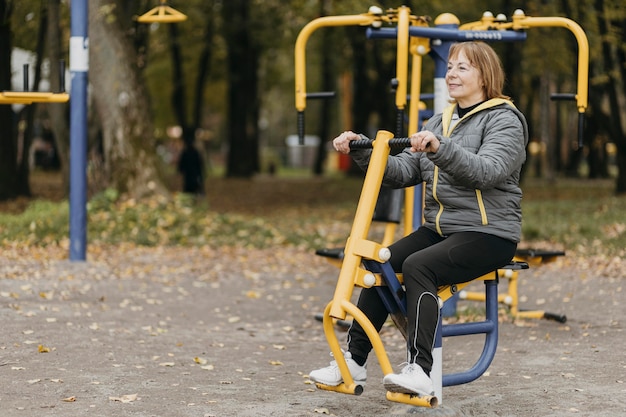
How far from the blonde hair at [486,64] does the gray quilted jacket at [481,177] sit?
8 cm

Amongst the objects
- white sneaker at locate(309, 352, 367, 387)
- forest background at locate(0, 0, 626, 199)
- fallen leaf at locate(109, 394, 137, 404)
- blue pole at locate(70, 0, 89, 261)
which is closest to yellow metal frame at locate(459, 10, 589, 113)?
forest background at locate(0, 0, 626, 199)

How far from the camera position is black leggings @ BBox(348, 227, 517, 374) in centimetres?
471

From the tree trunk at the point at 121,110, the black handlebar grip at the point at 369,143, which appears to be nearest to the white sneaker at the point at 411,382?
the black handlebar grip at the point at 369,143

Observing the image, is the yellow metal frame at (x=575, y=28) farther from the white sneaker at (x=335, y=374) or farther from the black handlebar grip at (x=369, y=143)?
the white sneaker at (x=335, y=374)

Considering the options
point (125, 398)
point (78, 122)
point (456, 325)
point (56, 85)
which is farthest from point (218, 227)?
point (456, 325)

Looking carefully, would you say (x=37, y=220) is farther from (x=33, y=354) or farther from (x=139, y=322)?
(x=33, y=354)

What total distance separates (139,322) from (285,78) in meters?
36.6

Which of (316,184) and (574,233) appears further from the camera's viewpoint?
(316,184)

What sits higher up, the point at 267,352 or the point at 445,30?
the point at 445,30

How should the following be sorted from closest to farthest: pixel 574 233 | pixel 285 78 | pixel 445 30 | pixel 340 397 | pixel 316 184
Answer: pixel 340 397
pixel 445 30
pixel 574 233
pixel 316 184
pixel 285 78

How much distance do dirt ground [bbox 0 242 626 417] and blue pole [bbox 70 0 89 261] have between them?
1.32 feet

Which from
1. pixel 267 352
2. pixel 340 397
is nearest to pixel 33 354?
pixel 267 352

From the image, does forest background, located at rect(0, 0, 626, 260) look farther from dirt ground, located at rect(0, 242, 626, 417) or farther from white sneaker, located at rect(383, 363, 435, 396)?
white sneaker, located at rect(383, 363, 435, 396)

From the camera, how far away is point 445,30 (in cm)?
785
